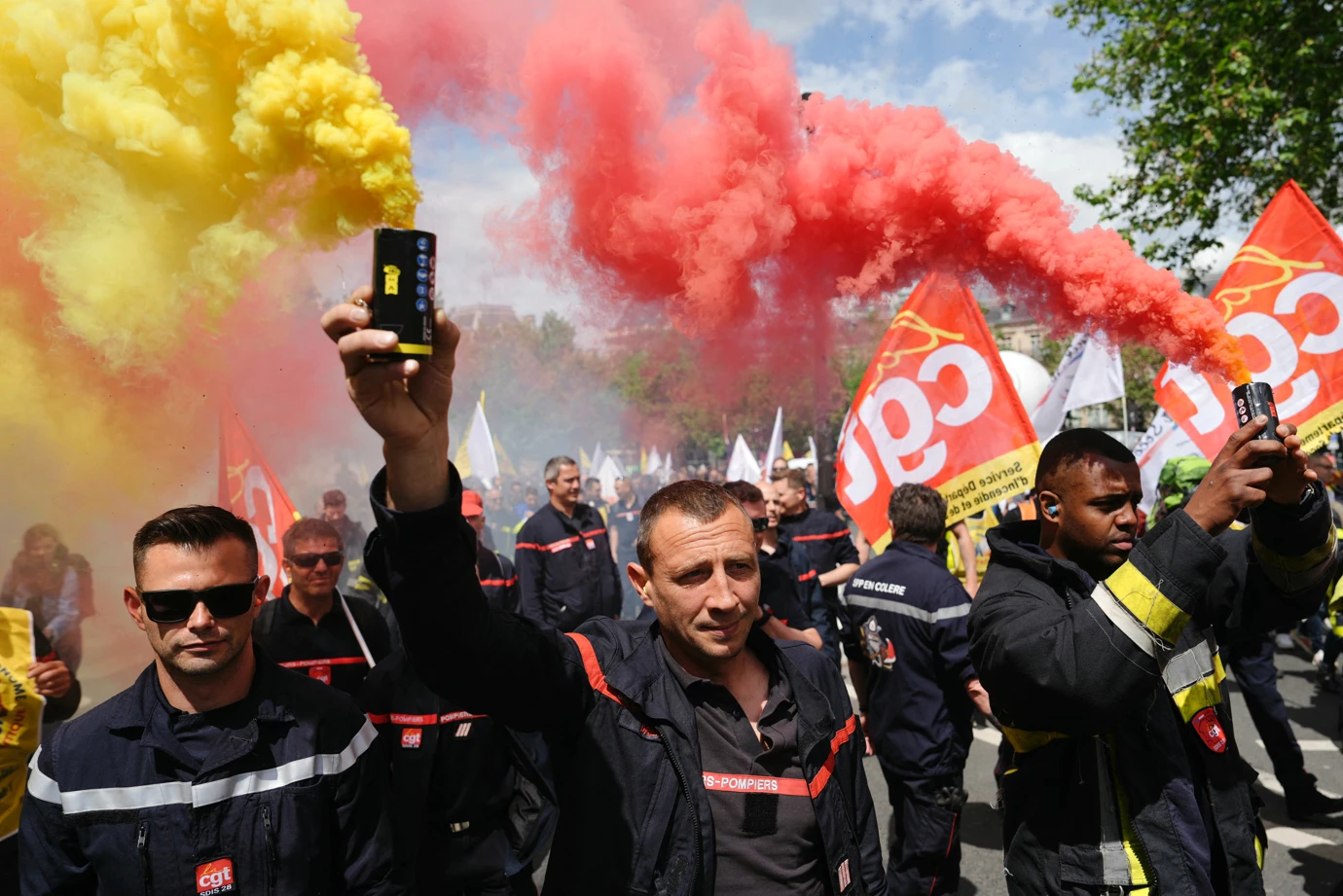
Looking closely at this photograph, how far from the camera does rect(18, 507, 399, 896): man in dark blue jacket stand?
2.17m

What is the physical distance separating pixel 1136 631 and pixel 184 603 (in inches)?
91.1

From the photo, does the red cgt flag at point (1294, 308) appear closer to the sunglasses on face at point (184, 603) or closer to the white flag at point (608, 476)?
the sunglasses on face at point (184, 603)

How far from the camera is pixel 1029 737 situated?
8.03 feet

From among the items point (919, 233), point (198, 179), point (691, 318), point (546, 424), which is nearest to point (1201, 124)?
point (919, 233)

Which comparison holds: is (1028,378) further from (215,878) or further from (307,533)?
(215,878)

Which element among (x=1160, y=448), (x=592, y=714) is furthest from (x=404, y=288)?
(x=1160, y=448)

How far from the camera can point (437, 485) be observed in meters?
1.65

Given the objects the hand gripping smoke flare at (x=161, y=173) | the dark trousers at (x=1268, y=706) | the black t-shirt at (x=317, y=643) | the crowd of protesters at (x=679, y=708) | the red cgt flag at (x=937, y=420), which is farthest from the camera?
the red cgt flag at (x=937, y=420)

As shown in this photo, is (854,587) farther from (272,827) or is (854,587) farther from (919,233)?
(272,827)

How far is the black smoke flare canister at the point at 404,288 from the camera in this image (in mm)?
1561

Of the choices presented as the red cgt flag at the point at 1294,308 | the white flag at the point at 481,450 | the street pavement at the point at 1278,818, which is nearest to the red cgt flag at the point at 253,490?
the street pavement at the point at 1278,818

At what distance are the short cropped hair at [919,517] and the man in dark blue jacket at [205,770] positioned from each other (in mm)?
3130

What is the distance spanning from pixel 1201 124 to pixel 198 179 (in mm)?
14659

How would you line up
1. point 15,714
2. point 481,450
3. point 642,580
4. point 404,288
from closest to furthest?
point 404,288
point 642,580
point 15,714
point 481,450
